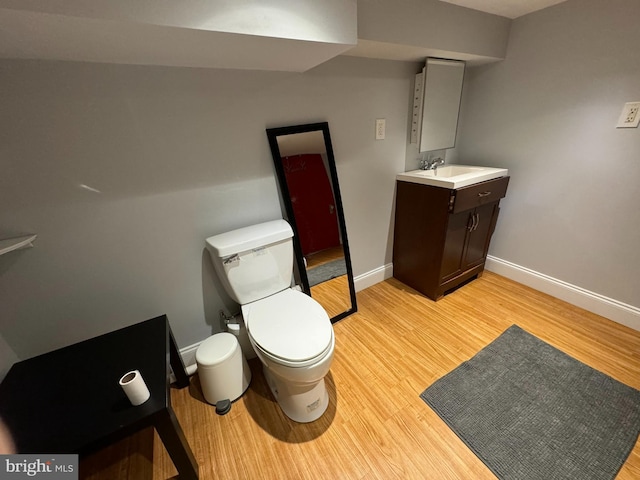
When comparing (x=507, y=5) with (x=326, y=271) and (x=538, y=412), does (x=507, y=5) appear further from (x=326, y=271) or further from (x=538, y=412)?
(x=538, y=412)

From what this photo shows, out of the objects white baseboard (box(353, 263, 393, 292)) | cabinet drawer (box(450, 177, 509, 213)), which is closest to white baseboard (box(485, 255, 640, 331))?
cabinet drawer (box(450, 177, 509, 213))

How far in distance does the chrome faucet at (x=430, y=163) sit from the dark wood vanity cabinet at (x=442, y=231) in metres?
0.29

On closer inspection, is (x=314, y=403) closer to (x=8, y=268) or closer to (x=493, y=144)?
(x=8, y=268)

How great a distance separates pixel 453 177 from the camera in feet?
5.53

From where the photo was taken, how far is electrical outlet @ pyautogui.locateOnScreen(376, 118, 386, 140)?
5.67 ft

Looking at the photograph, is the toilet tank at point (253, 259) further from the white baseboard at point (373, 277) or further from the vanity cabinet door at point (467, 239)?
the vanity cabinet door at point (467, 239)

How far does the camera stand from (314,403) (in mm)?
1197

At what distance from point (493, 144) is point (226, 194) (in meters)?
2.02

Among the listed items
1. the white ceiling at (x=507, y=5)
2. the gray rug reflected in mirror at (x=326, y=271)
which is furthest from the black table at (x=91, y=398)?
the white ceiling at (x=507, y=5)

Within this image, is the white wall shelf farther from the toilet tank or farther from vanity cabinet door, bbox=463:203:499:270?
vanity cabinet door, bbox=463:203:499:270

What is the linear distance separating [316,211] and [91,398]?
1322 mm

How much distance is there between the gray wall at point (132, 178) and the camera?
96 centimetres

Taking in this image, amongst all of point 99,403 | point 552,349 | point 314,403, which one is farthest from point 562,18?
point 99,403

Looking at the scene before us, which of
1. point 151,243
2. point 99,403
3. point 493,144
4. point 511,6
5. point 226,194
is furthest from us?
point 493,144
